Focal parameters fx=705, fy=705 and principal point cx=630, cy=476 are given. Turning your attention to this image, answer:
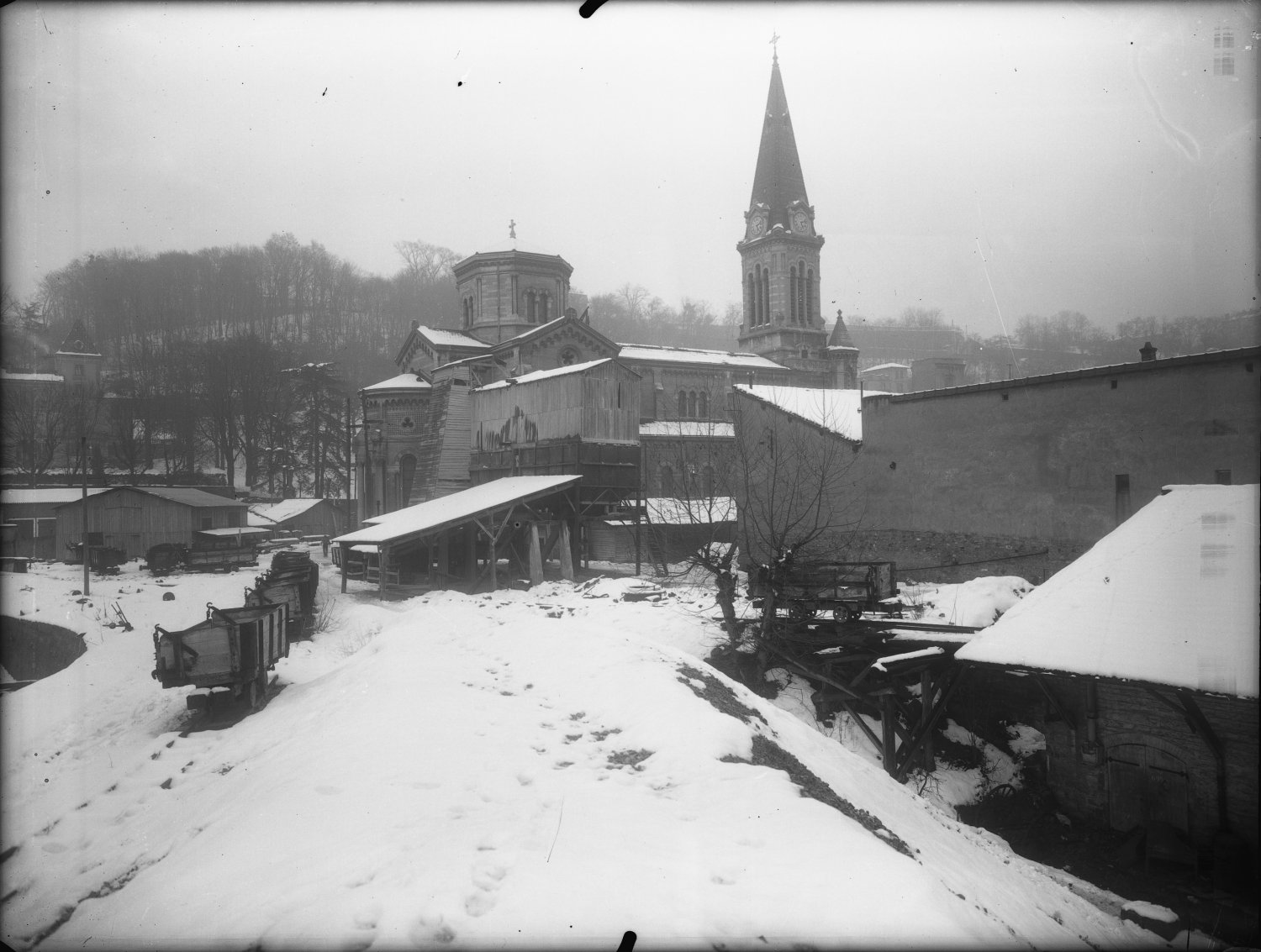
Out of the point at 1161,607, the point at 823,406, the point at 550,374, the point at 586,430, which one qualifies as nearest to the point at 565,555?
the point at 586,430

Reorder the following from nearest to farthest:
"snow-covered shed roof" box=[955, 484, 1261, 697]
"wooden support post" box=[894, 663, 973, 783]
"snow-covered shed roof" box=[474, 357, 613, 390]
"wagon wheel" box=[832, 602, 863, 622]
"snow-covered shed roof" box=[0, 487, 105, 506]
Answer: "snow-covered shed roof" box=[955, 484, 1261, 697] < "wooden support post" box=[894, 663, 973, 783] < "wagon wheel" box=[832, 602, 863, 622] < "snow-covered shed roof" box=[474, 357, 613, 390] < "snow-covered shed roof" box=[0, 487, 105, 506]

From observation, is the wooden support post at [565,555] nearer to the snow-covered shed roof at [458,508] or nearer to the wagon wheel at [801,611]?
the snow-covered shed roof at [458,508]

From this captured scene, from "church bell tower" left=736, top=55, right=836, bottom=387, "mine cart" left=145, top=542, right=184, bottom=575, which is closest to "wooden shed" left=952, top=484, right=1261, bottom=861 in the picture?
"mine cart" left=145, top=542, right=184, bottom=575

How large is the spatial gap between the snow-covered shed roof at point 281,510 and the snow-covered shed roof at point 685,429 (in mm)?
21403

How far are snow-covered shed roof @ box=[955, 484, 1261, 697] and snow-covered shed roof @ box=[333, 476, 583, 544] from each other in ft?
52.8

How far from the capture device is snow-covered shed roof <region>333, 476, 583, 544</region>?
71.8 feet

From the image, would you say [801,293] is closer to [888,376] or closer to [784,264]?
[784,264]

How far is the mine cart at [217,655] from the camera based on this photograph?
34.1ft

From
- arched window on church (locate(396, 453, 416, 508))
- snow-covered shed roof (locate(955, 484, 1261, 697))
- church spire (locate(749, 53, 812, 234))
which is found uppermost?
church spire (locate(749, 53, 812, 234))

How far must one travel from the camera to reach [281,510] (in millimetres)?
43250

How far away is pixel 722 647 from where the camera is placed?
48.5ft

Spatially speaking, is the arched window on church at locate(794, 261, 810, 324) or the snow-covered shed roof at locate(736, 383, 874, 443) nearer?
the snow-covered shed roof at locate(736, 383, 874, 443)

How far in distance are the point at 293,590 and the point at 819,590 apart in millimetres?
11967

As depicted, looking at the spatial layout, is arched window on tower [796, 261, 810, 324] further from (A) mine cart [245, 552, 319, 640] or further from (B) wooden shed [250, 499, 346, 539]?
(A) mine cart [245, 552, 319, 640]
